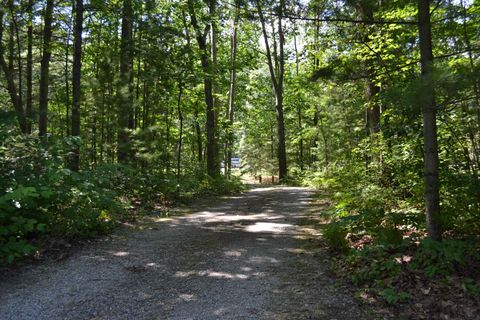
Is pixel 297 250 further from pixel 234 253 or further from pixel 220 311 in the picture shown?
pixel 220 311

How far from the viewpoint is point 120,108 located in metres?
10.4

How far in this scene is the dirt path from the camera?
3750 mm

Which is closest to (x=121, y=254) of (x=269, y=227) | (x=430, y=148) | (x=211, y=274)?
(x=211, y=274)

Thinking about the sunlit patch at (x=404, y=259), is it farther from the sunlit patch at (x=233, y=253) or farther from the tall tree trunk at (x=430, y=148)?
the sunlit patch at (x=233, y=253)

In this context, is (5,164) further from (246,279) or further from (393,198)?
(393,198)

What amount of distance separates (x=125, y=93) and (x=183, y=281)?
7128 millimetres

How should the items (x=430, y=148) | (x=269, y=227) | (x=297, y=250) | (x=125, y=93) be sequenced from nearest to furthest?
(x=430, y=148) < (x=297, y=250) < (x=269, y=227) < (x=125, y=93)

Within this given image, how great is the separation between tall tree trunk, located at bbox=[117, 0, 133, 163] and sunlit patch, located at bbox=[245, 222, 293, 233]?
468cm

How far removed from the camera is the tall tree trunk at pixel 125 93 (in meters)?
10.4

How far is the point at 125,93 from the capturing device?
406 inches

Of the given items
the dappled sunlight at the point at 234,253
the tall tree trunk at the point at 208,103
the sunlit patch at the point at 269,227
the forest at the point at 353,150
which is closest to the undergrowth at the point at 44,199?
the forest at the point at 353,150

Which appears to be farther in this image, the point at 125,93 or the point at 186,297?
the point at 125,93

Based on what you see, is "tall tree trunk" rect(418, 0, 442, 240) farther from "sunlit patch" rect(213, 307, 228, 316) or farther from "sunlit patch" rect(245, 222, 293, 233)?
"sunlit patch" rect(245, 222, 293, 233)

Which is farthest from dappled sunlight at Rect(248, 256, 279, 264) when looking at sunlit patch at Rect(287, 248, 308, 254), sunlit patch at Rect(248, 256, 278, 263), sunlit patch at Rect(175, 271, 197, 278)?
sunlit patch at Rect(175, 271, 197, 278)
